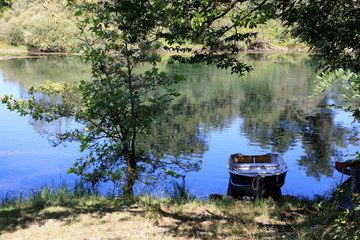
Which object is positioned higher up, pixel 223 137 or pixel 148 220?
pixel 148 220

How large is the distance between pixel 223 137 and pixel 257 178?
786 centimetres

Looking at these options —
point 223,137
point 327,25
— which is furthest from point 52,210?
point 223,137

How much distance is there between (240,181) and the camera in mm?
8867

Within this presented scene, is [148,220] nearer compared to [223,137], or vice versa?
[148,220]

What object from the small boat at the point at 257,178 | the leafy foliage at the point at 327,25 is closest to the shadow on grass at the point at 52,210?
the small boat at the point at 257,178

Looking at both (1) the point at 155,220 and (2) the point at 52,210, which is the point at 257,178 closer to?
(1) the point at 155,220

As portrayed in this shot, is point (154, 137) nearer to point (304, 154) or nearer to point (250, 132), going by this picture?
point (250, 132)

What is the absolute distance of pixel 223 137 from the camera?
1627cm

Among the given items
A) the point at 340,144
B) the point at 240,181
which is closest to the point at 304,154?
the point at 340,144

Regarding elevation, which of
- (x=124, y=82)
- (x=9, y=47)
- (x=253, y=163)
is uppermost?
(x=9, y=47)

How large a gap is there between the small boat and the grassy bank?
2.22m

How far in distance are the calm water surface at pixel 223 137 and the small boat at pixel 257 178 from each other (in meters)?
0.73

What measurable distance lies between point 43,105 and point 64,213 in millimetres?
2741

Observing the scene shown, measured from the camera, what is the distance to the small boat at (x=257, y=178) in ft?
28.0
